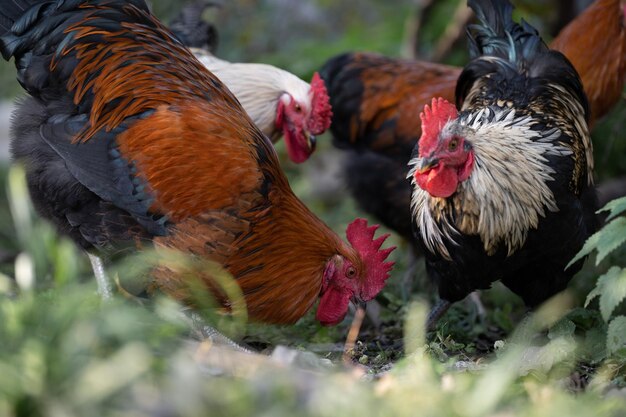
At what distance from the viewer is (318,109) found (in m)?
5.52

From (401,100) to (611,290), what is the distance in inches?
109

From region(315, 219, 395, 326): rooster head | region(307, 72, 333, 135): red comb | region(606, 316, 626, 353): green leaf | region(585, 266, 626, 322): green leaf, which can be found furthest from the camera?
region(307, 72, 333, 135): red comb

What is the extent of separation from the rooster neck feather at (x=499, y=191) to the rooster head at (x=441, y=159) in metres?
0.04

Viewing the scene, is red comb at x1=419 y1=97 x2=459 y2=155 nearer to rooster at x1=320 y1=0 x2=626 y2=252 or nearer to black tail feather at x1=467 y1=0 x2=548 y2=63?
black tail feather at x1=467 y1=0 x2=548 y2=63

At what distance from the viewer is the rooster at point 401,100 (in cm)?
577

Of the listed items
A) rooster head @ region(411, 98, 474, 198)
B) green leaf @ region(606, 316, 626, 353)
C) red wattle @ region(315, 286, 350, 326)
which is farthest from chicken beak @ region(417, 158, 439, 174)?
green leaf @ region(606, 316, 626, 353)

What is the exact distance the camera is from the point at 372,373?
386 cm

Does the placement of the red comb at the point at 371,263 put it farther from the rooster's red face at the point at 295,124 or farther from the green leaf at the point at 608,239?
the rooster's red face at the point at 295,124

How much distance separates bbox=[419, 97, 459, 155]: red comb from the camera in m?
4.03

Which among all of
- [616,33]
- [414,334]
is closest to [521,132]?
[414,334]

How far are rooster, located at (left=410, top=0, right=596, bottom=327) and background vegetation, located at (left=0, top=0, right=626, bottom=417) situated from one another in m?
0.33

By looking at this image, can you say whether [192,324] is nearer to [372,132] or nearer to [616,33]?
[372,132]

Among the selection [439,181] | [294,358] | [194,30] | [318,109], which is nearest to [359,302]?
[439,181]

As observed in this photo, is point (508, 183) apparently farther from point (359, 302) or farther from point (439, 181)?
point (359, 302)
